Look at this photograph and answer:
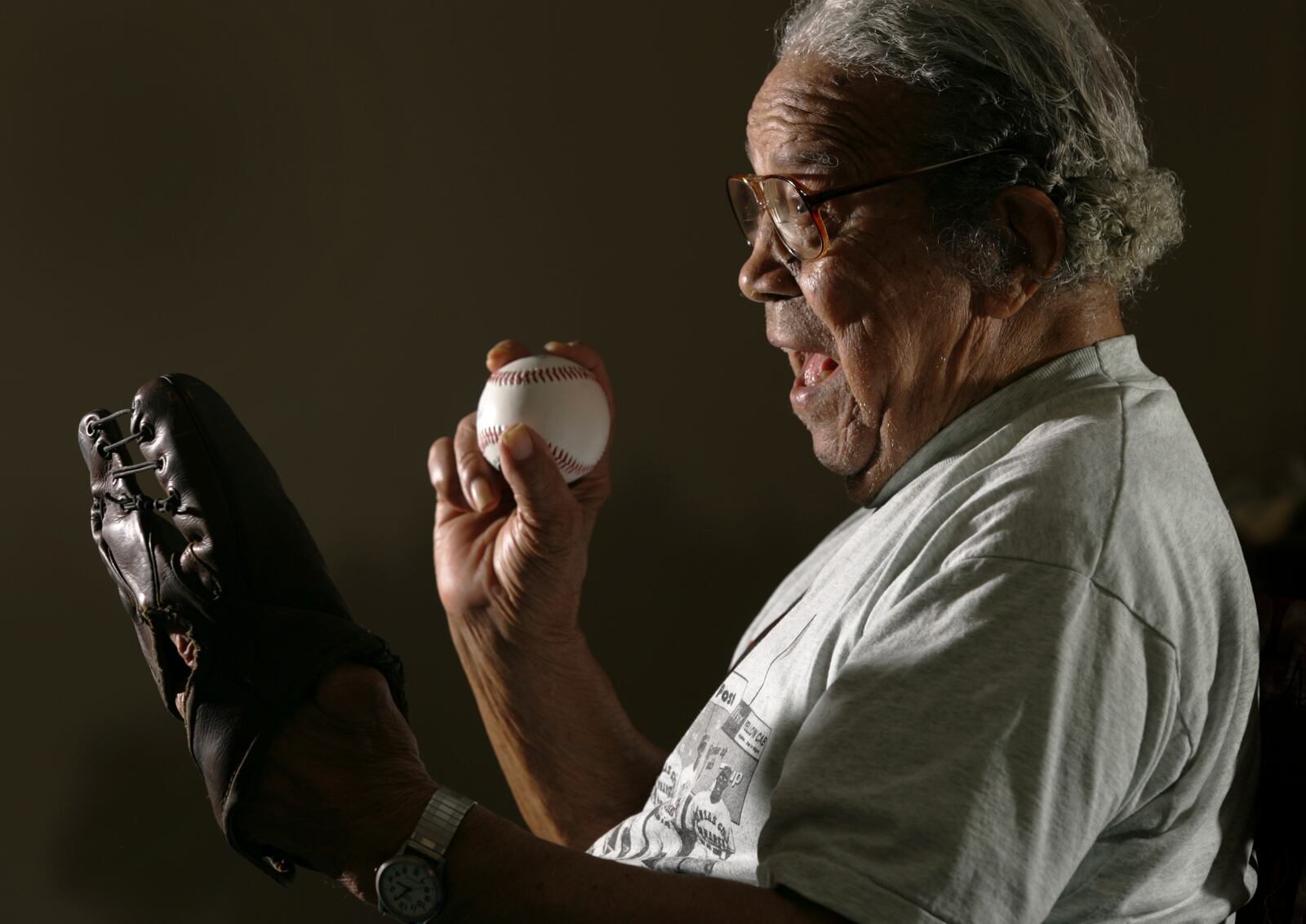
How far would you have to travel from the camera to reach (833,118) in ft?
3.36

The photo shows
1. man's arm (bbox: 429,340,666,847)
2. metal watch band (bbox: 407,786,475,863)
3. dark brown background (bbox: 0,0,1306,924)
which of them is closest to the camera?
metal watch band (bbox: 407,786,475,863)

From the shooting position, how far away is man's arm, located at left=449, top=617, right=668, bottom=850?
1430mm

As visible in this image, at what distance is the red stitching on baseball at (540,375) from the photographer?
1466 mm

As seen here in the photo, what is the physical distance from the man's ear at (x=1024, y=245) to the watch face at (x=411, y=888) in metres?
0.62

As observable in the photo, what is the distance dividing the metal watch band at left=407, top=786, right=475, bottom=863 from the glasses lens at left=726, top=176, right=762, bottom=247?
61 cm

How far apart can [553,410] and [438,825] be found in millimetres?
700

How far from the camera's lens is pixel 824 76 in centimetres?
103

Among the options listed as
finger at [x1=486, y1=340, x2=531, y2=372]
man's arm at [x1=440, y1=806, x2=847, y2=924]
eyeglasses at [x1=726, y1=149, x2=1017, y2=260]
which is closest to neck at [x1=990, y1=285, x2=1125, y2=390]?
eyeglasses at [x1=726, y1=149, x2=1017, y2=260]

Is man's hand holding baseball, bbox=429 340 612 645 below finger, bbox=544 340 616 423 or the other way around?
below

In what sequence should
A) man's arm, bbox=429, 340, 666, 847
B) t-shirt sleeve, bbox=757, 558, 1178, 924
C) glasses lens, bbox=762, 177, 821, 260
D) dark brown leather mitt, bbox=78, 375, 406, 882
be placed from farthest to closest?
man's arm, bbox=429, 340, 666, 847, glasses lens, bbox=762, 177, 821, 260, dark brown leather mitt, bbox=78, 375, 406, 882, t-shirt sleeve, bbox=757, 558, 1178, 924

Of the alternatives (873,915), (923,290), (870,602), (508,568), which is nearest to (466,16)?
(508,568)

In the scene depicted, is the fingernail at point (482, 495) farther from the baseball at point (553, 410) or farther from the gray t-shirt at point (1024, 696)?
the gray t-shirt at point (1024, 696)

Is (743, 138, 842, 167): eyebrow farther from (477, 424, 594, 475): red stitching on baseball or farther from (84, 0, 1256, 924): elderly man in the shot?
(477, 424, 594, 475): red stitching on baseball

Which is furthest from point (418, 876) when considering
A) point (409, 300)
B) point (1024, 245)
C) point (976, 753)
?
point (409, 300)
